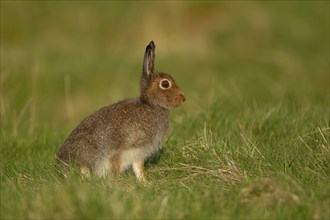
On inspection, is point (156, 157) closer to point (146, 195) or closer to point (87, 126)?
point (87, 126)

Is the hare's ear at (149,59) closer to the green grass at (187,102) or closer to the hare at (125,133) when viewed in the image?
the hare at (125,133)

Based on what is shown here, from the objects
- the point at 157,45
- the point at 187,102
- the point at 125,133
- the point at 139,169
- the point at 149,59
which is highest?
the point at 149,59

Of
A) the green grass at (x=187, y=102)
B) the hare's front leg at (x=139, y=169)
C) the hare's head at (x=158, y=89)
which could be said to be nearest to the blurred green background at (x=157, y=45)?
the green grass at (x=187, y=102)

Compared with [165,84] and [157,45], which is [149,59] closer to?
[165,84]

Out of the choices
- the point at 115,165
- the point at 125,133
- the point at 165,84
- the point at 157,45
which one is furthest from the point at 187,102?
the point at 157,45

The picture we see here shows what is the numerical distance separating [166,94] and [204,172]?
130 centimetres

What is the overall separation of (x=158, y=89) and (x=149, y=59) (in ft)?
1.04

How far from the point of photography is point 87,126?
7.14 m

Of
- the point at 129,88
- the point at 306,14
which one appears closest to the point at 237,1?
the point at 306,14

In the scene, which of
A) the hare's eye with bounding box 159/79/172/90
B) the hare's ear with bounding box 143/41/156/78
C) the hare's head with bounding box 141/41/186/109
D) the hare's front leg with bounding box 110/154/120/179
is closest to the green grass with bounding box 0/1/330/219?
the hare's front leg with bounding box 110/154/120/179

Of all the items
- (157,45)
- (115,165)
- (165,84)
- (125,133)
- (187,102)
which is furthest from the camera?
(157,45)

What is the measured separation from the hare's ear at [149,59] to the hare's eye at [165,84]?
0.50 feet

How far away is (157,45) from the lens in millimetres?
18953

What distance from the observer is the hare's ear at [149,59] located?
731 cm
